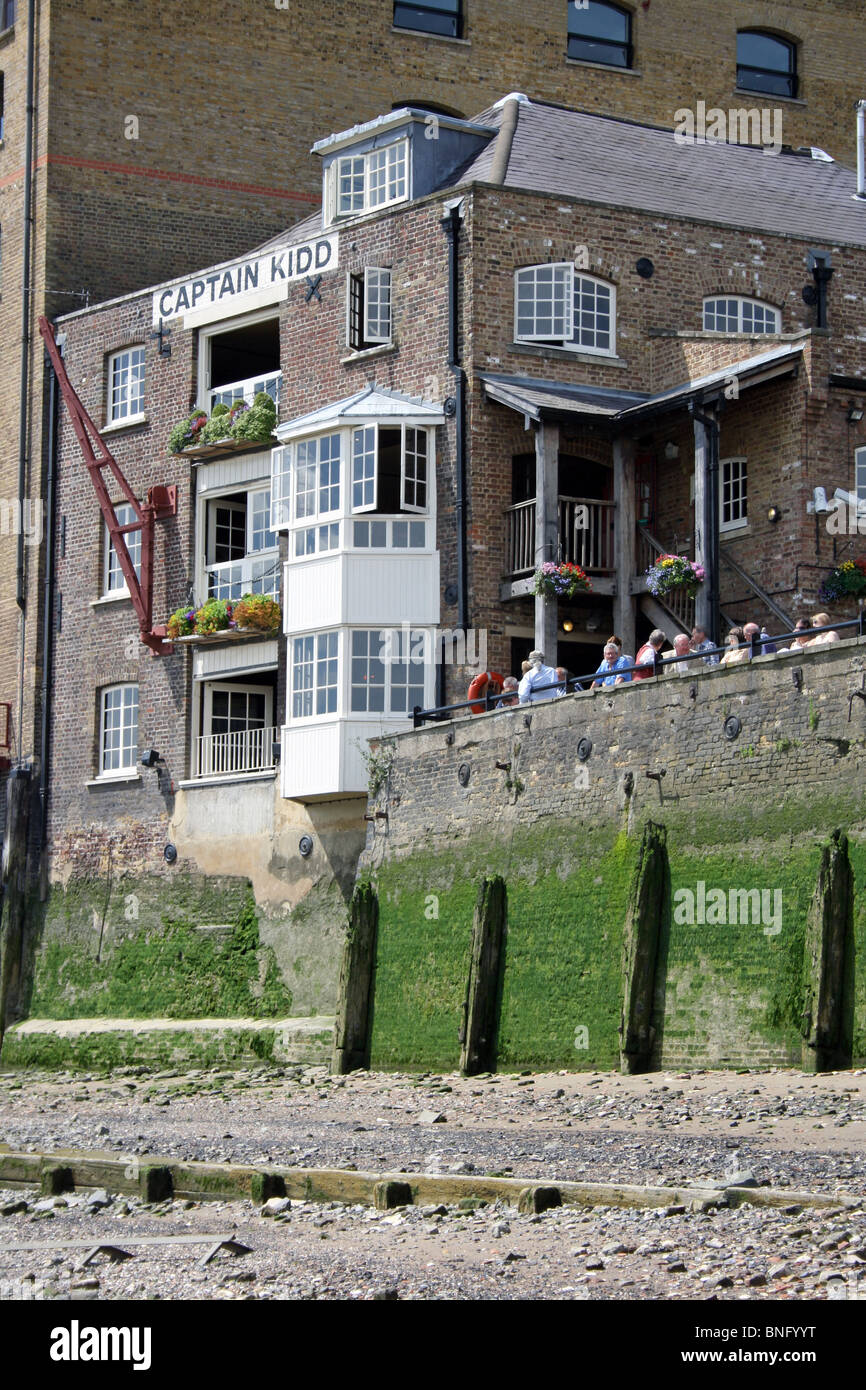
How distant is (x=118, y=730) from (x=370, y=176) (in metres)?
9.90

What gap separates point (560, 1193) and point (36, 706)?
79.7 ft

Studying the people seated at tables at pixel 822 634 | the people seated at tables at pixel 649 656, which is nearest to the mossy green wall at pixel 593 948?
the people seated at tables at pixel 649 656

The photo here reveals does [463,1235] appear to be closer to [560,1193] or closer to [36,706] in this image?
[560,1193]

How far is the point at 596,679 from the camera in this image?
26734 millimetres

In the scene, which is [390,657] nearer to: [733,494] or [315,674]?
[315,674]

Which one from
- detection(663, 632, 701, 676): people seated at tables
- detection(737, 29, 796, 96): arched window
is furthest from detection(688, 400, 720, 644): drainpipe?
detection(737, 29, 796, 96): arched window

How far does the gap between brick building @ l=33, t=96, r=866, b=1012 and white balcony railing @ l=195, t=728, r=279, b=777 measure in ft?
0.23

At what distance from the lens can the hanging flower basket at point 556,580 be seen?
30.1 metres

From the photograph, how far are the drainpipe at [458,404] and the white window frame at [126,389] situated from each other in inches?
291

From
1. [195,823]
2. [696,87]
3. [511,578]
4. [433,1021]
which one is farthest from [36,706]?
[696,87]
